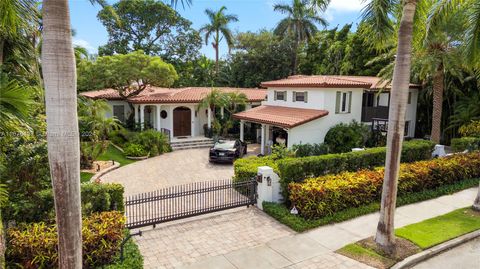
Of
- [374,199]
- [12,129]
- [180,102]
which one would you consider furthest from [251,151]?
[12,129]

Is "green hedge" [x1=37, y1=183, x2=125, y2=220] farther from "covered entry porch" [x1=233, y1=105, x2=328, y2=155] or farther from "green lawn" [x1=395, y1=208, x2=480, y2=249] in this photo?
"covered entry porch" [x1=233, y1=105, x2=328, y2=155]

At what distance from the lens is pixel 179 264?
8039mm

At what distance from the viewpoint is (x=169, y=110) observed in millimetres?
24844

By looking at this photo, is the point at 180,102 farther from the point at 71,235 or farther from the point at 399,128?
the point at 71,235

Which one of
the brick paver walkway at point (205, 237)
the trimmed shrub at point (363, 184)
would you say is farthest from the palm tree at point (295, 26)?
the brick paver walkway at point (205, 237)

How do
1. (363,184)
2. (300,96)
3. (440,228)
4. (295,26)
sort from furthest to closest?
(295,26) < (300,96) < (363,184) < (440,228)

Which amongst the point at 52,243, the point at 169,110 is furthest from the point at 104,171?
the point at 52,243

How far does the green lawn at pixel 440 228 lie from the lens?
947 cm

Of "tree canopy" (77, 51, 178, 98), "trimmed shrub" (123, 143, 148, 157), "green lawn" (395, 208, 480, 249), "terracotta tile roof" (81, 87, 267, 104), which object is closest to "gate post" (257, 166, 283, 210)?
"green lawn" (395, 208, 480, 249)

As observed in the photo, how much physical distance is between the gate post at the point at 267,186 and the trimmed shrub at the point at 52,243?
5.06 meters

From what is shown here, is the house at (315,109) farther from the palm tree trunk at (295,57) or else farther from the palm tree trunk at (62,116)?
the palm tree trunk at (295,57)

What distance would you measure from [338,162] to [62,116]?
10552 mm

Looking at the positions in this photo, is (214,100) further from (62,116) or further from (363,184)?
(62,116)

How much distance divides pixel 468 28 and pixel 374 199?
683cm
